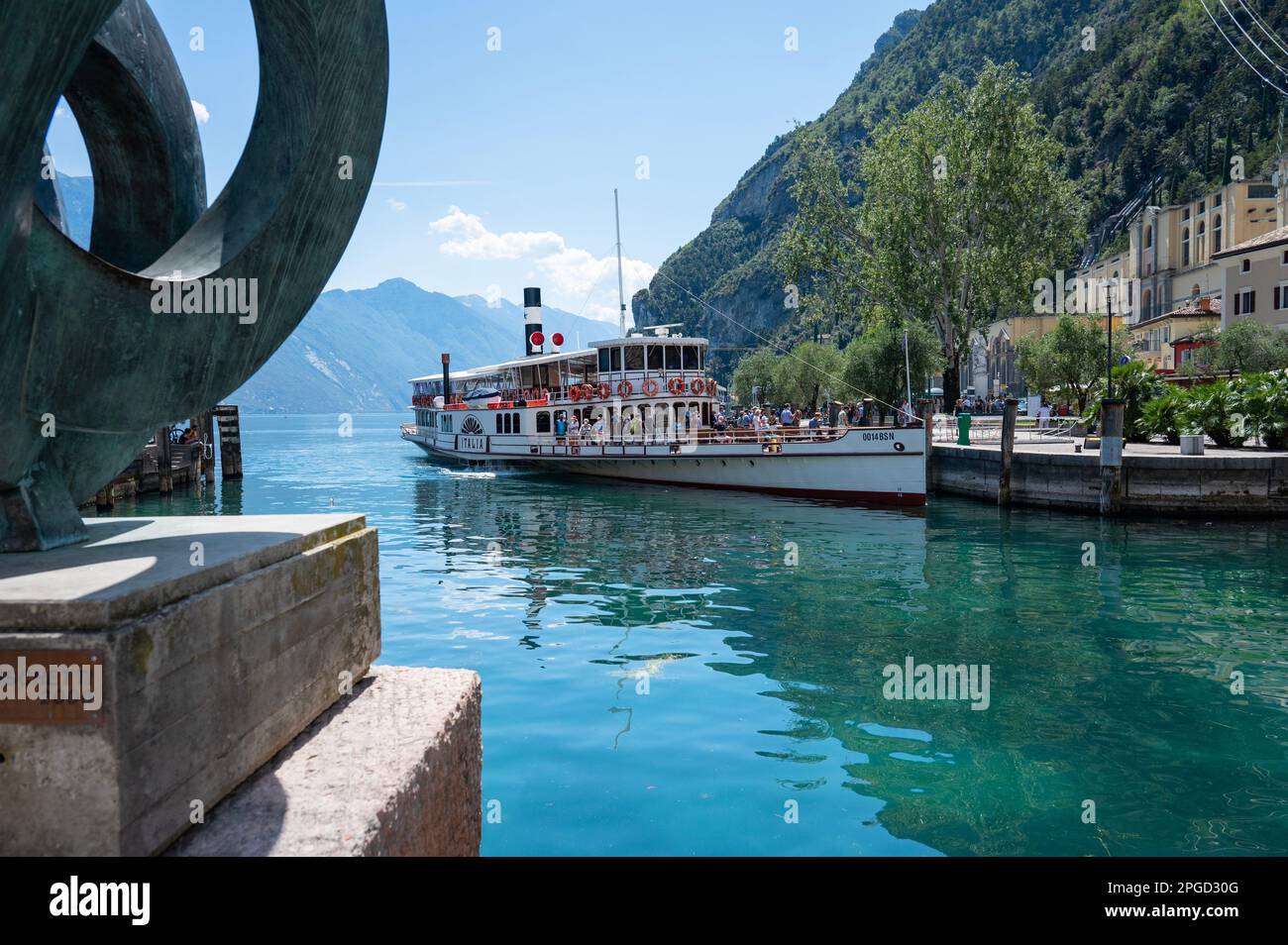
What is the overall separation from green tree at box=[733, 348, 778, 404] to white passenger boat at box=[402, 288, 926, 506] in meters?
35.0

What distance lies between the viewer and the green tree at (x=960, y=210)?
3894cm

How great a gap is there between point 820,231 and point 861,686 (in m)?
38.2

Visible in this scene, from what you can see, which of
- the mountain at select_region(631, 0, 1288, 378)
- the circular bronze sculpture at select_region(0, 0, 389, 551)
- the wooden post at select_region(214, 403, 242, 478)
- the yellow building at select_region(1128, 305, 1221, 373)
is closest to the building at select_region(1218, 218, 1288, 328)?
the yellow building at select_region(1128, 305, 1221, 373)

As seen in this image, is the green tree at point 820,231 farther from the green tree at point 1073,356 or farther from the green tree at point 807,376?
the green tree at point 1073,356

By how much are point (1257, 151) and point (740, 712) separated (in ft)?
312

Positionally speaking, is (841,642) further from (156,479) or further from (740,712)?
(156,479)

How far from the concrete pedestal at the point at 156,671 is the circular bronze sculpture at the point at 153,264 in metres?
0.36

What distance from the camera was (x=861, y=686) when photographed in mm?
8617

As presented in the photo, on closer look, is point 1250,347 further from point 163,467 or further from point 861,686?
point 163,467

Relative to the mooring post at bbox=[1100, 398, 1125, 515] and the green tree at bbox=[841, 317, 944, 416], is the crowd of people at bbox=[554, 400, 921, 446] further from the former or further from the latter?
the green tree at bbox=[841, 317, 944, 416]

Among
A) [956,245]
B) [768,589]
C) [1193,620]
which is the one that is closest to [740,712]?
[768,589]

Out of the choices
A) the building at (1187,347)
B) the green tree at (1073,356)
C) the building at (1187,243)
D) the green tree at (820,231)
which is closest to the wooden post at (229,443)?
the green tree at (820,231)

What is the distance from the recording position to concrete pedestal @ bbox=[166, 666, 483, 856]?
2.20 metres

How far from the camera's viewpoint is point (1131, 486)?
21.7m
